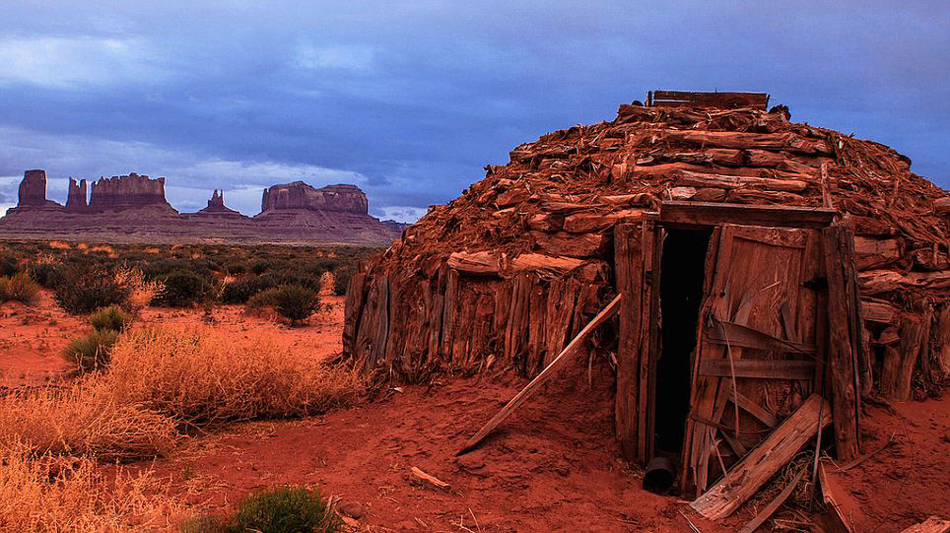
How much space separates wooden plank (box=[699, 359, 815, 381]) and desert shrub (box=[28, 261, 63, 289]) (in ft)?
54.9

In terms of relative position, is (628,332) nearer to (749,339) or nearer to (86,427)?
(749,339)

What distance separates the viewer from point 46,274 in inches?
661

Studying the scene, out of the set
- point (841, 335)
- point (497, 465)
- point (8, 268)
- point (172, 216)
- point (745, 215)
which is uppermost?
point (172, 216)

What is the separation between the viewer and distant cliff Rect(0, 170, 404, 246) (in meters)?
82.9

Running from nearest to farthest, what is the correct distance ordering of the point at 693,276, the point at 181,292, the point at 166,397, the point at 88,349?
the point at 166,397 → the point at 693,276 → the point at 88,349 → the point at 181,292

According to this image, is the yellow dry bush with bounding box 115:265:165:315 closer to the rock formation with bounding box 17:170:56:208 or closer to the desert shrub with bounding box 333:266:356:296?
the desert shrub with bounding box 333:266:356:296

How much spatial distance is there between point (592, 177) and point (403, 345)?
2588mm

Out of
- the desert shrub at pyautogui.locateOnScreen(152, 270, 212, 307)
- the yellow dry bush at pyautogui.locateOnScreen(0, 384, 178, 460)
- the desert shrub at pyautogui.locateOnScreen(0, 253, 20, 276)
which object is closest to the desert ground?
the yellow dry bush at pyautogui.locateOnScreen(0, 384, 178, 460)

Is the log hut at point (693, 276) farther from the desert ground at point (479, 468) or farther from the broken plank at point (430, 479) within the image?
the broken plank at point (430, 479)

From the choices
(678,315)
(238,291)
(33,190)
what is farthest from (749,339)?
(33,190)

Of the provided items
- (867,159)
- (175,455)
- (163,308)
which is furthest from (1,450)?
(163,308)

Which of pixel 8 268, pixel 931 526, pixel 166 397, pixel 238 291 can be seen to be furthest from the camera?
pixel 8 268

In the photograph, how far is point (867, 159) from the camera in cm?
679

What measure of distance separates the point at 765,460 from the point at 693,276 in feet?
7.79
